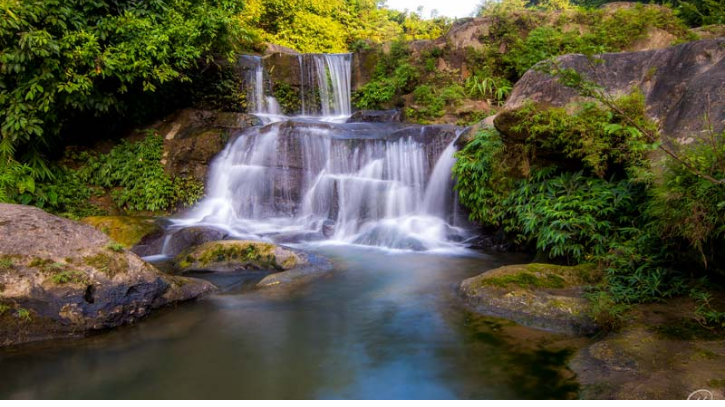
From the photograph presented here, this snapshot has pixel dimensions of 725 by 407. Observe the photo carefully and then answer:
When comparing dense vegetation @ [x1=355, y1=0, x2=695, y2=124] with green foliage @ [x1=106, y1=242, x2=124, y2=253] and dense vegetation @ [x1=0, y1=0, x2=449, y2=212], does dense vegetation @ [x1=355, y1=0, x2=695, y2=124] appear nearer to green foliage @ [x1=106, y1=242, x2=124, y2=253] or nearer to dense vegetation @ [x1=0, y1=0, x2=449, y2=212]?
dense vegetation @ [x1=0, y1=0, x2=449, y2=212]

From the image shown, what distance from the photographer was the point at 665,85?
649cm

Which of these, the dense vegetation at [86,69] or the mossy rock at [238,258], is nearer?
the mossy rock at [238,258]

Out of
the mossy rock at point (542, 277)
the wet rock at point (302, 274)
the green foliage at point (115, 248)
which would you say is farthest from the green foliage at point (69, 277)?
→ the mossy rock at point (542, 277)

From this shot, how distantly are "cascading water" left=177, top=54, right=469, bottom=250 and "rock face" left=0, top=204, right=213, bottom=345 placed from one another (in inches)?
154

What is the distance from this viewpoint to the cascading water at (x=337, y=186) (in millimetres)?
9062

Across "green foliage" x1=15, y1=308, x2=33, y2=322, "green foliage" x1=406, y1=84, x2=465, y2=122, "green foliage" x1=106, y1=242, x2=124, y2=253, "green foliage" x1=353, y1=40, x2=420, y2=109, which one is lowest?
"green foliage" x1=15, y1=308, x2=33, y2=322

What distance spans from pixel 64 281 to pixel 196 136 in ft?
24.7

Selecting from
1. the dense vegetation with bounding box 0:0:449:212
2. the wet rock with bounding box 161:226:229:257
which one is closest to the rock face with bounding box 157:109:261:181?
the dense vegetation with bounding box 0:0:449:212

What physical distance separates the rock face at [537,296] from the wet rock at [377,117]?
8137mm

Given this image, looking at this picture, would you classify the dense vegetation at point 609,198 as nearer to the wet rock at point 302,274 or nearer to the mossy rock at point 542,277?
the mossy rock at point 542,277

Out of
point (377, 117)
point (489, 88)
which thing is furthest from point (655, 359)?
point (489, 88)

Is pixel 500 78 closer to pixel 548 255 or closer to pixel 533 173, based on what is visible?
pixel 533 173

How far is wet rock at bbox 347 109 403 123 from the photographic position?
42.9ft

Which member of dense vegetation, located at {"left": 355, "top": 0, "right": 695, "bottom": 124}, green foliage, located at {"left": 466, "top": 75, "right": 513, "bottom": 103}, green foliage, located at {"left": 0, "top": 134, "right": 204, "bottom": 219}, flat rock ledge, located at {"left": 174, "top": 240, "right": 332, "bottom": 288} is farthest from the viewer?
green foliage, located at {"left": 466, "top": 75, "right": 513, "bottom": 103}
